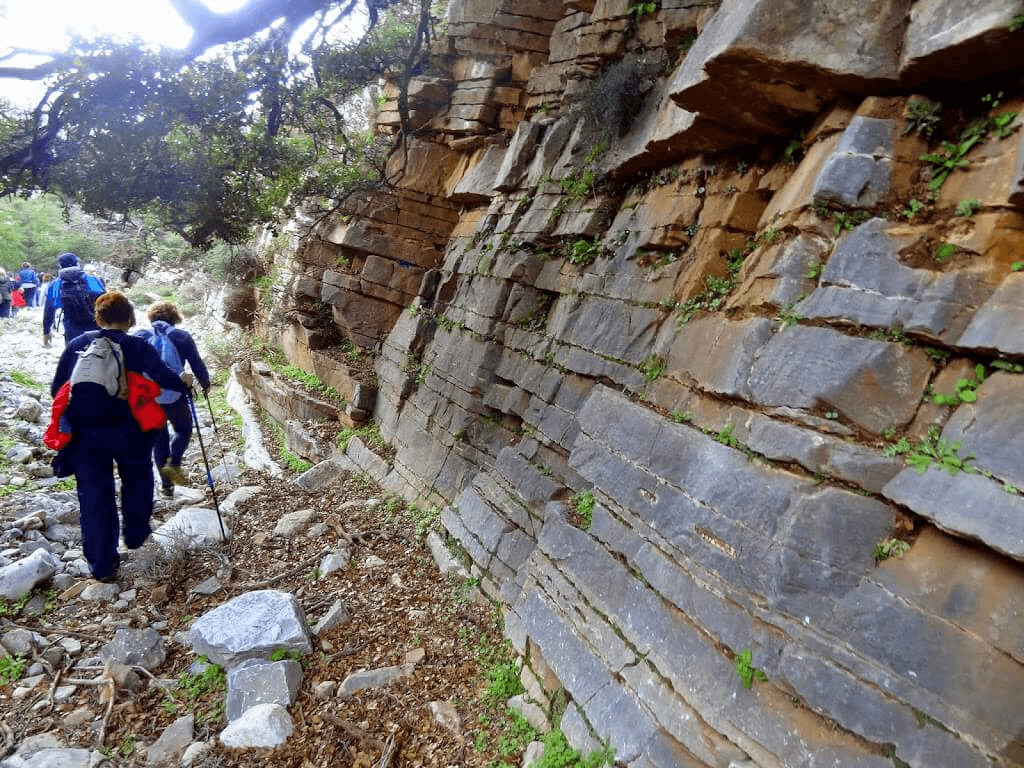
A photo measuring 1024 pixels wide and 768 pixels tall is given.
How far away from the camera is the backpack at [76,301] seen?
27.4 ft

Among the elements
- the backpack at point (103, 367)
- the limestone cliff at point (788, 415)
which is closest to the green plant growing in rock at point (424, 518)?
the limestone cliff at point (788, 415)

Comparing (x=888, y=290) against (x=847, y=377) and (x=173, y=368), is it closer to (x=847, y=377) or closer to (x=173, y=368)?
(x=847, y=377)

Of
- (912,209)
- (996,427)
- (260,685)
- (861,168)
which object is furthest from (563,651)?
(861,168)

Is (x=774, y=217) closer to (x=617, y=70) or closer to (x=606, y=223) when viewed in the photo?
(x=606, y=223)

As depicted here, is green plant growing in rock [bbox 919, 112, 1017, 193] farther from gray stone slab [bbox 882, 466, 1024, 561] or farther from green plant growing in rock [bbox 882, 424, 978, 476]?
gray stone slab [bbox 882, 466, 1024, 561]

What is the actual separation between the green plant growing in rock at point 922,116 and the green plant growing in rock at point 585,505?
3.16 metres

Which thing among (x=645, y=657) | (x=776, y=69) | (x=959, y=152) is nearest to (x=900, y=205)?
(x=959, y=152)

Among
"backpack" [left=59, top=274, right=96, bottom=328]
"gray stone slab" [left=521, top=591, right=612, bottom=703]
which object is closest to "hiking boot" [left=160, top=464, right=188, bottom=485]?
"backpack" [left=59, top=274, right=96, bottom=328]

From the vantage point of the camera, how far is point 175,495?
7242mm

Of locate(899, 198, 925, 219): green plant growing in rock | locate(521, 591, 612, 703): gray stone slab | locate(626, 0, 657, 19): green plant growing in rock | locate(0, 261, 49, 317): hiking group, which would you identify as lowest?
locate(0, 261, 49, 317): hiking group

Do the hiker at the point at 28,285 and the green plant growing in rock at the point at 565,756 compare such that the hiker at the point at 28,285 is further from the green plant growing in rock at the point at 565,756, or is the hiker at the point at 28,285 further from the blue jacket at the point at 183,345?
the green plant growing in rock at the point at 565,756

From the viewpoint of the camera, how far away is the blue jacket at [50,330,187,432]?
15.8 ft

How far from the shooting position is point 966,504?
2414mm

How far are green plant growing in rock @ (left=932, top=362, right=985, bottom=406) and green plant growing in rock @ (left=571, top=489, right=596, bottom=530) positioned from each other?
93.0 inches
